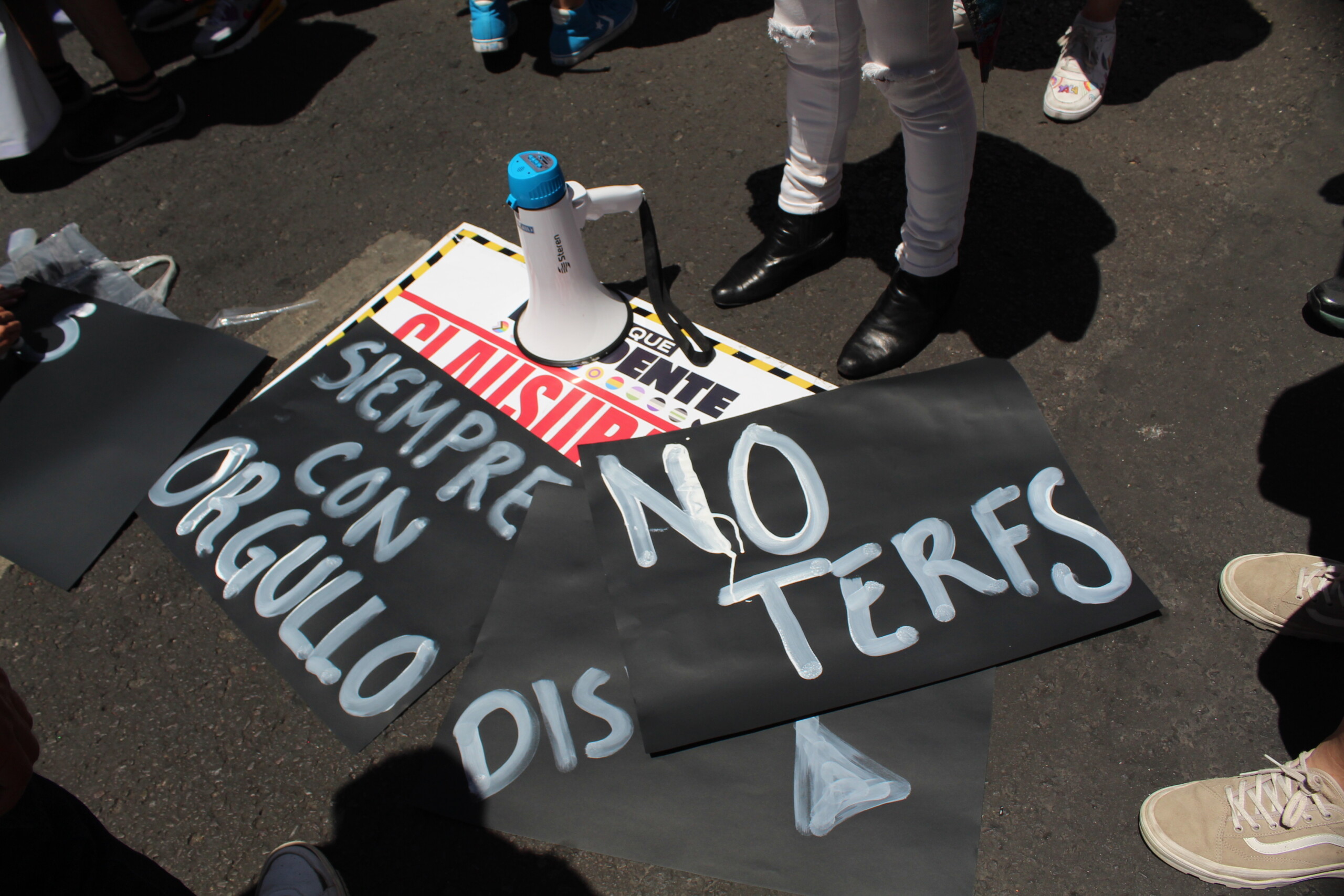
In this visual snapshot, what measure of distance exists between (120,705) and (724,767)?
1.13 meters

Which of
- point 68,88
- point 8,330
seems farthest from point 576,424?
point 68,88

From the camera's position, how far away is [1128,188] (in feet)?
6.64

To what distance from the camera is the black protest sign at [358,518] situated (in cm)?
144

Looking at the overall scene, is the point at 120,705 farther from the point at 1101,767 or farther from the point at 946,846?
the point at 1101,767

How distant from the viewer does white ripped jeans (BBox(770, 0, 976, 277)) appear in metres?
1.27

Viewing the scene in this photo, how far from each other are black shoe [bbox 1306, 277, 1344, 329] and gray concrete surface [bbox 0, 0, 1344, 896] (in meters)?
0.05

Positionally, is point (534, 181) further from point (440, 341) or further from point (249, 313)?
point (249, 313)

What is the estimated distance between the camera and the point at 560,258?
1636 millimetres

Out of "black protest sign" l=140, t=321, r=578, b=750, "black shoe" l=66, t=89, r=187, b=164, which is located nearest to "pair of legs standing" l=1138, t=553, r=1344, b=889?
"black protest sign" l=140, t=321, r=578, b=750

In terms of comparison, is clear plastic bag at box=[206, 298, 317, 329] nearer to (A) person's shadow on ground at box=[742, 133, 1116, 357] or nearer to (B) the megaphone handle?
(B) the megaphone handle

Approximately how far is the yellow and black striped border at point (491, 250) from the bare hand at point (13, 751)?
45.0 inches

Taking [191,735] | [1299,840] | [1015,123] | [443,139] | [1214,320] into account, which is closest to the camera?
[1299,840]

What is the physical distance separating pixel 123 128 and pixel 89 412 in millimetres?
1352

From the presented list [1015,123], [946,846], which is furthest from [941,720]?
[1015,123]
